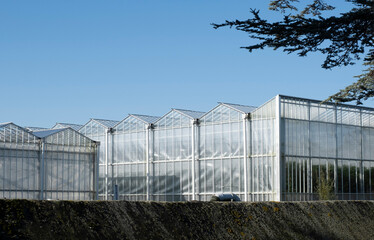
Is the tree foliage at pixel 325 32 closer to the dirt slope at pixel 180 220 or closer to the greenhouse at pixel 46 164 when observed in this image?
the dirt slope at pixel 180 220

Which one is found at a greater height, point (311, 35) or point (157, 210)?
point (311, 35)

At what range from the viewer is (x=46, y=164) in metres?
42.2

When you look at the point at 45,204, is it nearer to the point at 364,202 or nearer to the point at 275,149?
the point at 364,202

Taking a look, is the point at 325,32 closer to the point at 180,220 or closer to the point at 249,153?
the point at 180,220

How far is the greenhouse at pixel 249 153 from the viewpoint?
4259cm

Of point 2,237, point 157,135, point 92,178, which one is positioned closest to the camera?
point 2,237

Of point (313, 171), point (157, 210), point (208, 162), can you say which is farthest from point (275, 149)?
point (157, 210)

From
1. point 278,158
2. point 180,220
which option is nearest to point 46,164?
point 278,158

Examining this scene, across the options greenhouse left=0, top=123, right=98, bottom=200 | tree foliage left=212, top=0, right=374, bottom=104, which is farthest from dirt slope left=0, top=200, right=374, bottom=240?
greenhouse left=0, top=123, right=98, bottom=200

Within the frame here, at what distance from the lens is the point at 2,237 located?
14539mm

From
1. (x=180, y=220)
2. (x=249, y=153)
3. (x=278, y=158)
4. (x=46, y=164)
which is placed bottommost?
(x=180, y=220)

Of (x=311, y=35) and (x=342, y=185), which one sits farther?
(x=342, y=185)

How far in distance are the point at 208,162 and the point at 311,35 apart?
30817mm

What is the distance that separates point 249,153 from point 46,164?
560 inches
